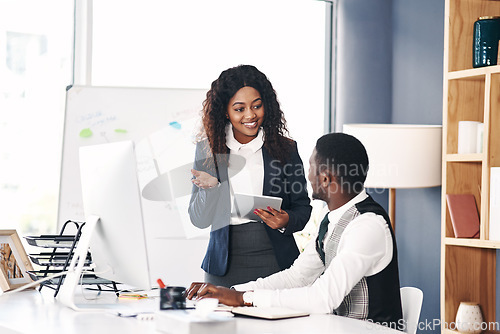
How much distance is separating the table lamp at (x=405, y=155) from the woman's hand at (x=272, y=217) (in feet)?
3.99

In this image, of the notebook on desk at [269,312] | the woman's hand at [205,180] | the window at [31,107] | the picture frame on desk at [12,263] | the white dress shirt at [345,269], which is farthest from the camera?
the window at [31,107]

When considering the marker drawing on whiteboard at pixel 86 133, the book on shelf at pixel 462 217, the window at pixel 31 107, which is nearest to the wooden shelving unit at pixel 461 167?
the book on shelf at pixel 462 217

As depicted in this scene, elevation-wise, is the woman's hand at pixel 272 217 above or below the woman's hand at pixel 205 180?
below

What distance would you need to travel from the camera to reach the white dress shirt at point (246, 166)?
106 inches

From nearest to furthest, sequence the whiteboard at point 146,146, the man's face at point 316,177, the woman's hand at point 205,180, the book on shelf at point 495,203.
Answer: the man's face at point 316,177 < the woman's hand at point 205,180 < the book on shelf at point 495,203 < the whiteboard at point 146,146

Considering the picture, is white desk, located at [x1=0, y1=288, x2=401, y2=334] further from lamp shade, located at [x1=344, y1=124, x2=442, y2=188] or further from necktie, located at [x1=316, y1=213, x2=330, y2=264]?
lamp shade, located at [x1=344, y1=124, x2=442, y2=188]

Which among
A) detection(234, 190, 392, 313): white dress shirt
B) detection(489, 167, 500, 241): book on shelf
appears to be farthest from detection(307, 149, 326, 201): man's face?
detection(489, 167, 500, 241): book on shelf

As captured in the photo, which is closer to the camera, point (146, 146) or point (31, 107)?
point (146, 146)

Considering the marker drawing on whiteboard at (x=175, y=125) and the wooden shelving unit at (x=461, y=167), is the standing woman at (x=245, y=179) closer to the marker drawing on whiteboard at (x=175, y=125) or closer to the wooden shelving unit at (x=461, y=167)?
the marker drawing on whiteboard at (x=175, y=125)

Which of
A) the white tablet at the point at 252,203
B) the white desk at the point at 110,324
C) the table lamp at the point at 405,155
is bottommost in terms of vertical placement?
the white desk at the point at 110,324

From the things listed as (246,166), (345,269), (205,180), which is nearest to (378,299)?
(345,269)

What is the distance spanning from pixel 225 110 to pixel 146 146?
71 centimetres

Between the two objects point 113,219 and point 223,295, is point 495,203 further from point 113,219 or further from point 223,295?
point 113,219

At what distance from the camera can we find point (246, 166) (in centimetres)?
271
